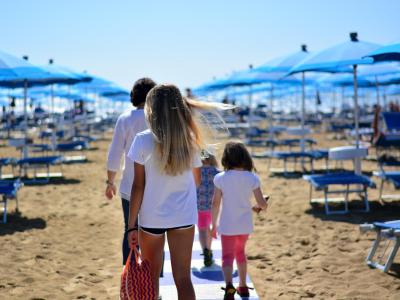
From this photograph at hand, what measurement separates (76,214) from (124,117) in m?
4.77

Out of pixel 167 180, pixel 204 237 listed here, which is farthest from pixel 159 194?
pixel 204 237

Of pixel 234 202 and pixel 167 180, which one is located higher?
pixel 167 180

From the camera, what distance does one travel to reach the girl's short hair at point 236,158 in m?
4.07

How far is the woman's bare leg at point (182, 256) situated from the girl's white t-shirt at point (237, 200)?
1.06m

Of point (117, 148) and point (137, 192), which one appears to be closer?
point (137, 192)

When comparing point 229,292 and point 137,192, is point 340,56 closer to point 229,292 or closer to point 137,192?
point 229,292

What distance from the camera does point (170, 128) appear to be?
2.91m

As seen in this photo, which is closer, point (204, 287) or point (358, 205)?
point (204, 287)

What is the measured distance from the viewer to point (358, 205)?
8.25 meters

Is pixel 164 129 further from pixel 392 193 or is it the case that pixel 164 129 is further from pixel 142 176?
pixel 392 193

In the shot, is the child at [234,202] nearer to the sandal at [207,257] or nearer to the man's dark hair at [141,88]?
the man's dark hair at [141,88]

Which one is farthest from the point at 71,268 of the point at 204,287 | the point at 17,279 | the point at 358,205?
the point at 358,205

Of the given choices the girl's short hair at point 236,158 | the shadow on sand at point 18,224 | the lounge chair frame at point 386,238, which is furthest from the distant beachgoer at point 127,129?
the shadow on sand at point 18,224

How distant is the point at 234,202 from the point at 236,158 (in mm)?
318
